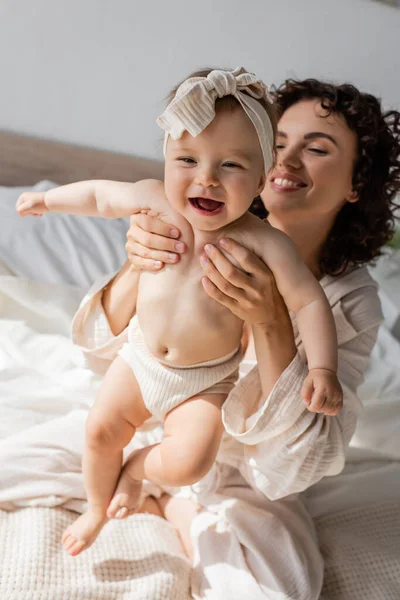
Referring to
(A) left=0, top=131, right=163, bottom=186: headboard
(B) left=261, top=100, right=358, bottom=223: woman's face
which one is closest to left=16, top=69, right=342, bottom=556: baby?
(B) left=261, top=100, right=358, bottom=223: woman's face

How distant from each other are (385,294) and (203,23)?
1.16 metres

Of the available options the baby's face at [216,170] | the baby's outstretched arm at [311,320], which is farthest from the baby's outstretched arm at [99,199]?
the baby's outstretched arm at [311,320]

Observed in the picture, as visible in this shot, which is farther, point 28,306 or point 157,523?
point 28,306

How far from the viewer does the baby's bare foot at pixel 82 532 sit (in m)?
1.18

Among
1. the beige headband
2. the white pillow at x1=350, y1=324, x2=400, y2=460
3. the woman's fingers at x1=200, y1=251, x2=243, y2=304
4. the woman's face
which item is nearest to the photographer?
the beige headband

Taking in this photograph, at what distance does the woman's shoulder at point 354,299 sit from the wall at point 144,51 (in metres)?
1.05

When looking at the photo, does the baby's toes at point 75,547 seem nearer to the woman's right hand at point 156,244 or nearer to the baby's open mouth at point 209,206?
the woman's right hand at point 156,244

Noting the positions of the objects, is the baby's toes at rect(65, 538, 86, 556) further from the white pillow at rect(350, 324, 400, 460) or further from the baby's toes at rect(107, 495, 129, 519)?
the white pillow at rect(350, 324, 400, 460)

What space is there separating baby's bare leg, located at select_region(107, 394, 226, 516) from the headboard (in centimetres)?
140

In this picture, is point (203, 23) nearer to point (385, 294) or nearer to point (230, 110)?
point (385, 294)

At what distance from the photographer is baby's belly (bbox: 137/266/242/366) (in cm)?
110

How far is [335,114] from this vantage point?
4.84 ft

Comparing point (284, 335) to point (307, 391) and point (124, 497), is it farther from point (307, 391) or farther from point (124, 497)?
point (124, 497)

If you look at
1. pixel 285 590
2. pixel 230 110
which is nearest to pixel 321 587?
pixel 285 590
